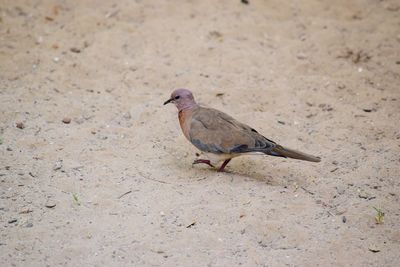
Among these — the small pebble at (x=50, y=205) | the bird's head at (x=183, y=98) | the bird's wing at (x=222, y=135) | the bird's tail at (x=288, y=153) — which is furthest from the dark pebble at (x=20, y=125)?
the bird's tail at (x=288, y=153)

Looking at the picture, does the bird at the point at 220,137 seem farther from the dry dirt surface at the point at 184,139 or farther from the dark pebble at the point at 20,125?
the dark pebble at the point at 20,125

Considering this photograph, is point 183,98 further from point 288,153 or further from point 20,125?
point 20,125

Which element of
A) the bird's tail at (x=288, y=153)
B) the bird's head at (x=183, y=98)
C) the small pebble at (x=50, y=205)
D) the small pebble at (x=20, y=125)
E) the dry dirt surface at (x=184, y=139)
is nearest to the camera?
the dry dirt surface at (x=184, y=139)

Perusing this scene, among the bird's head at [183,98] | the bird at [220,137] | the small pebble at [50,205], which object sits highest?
the bird's head at [183,98]

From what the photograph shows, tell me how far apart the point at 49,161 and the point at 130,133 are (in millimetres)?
859

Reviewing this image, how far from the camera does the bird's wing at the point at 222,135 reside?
4.88 m

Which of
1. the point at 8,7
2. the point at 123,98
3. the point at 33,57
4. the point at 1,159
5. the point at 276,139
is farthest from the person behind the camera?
A: the point at 8,7

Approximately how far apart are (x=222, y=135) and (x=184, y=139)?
2.43 feet

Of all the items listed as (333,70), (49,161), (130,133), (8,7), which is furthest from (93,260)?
(8,7)

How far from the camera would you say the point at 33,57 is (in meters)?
6.49

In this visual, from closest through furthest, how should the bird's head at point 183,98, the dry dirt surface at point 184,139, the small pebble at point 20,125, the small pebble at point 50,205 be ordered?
the dry dirt surface at point 184,139 → the small pebble at point 50,205 → the bird's head at point 183,98 → the small pebble at point 20,125

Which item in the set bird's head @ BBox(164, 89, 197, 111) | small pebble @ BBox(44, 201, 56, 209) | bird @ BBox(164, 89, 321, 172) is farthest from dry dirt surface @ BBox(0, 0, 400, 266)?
bird's head @ BBox(164, 89, 197, 111)

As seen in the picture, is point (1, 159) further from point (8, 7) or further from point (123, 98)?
point (8, 7)

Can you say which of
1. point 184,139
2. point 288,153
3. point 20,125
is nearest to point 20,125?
point 20,125
